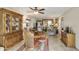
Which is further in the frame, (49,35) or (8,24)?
(49,35)

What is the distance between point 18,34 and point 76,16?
53.3 inches

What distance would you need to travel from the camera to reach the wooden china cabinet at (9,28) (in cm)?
248

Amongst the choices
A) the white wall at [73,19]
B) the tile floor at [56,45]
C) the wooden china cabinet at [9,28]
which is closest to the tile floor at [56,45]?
the tile floor at [56,45]

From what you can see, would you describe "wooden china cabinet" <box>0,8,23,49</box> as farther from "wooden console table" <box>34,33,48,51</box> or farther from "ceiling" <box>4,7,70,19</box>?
"wooden console table" <box>34,33,48,51</box>

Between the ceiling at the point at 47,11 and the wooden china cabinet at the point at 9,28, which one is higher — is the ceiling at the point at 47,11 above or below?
above

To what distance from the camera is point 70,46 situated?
263cm

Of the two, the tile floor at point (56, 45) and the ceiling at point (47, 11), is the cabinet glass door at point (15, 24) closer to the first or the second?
the ceiling at point (47, 11)

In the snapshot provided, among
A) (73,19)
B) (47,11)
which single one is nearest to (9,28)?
(47,11)

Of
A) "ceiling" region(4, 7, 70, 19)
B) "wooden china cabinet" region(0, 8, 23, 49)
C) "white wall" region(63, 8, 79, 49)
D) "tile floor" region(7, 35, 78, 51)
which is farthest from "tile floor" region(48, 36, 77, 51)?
"wooden china cabinet" region(0, 8, 23, 49)

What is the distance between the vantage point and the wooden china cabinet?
2.48 meters

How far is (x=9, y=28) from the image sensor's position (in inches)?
102

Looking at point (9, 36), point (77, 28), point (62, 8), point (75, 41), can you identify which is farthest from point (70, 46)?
point (9, 36)

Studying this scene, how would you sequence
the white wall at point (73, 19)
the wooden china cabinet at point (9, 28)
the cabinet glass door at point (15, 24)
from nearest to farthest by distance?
the wooden china cabinet at point (9, 28), the white wall at point (73, 19), the cabinet glass door at point (15, 24)
